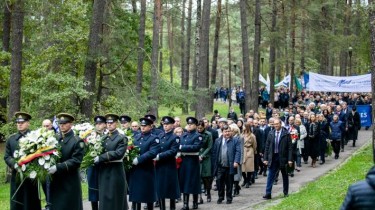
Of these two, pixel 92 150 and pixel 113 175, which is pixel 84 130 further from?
→ pixel 113 175

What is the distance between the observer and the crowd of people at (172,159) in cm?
1034

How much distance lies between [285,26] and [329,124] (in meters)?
13.2

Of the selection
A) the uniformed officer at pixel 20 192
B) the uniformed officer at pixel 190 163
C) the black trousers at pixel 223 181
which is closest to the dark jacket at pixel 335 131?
the black trousers at pixel 223 181

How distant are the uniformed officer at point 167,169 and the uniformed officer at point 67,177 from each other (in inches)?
139

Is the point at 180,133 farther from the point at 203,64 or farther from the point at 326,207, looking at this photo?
the point at 203,64

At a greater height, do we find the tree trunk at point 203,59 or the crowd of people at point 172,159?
the tree trunk at point 203,59

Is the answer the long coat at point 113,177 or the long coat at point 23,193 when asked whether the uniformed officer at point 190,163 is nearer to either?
the long coat at point 113,177

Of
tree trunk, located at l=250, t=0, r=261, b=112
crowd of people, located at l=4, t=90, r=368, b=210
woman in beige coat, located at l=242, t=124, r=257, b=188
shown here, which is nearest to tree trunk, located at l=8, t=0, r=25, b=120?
crowd of people, located at l=4, t=90, r=368, b=210

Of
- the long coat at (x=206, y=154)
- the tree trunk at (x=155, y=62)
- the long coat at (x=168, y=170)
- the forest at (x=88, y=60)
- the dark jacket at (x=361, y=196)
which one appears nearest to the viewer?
the dark jacket at (x=361, y=196)

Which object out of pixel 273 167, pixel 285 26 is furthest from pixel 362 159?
pixel 285 26

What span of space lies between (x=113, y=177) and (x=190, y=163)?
3.96 metres

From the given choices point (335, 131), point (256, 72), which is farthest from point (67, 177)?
point (256, 72)

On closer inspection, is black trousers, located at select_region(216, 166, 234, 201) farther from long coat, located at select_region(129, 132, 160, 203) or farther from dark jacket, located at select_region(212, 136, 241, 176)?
long coat, located at select_region(129, 132, 160, 203)

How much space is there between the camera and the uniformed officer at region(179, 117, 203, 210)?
14.5 meters
